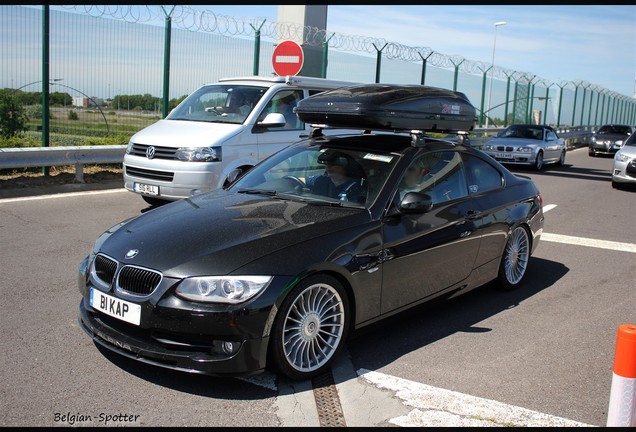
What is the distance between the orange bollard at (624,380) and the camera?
3285 millimetres

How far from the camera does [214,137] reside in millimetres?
9266

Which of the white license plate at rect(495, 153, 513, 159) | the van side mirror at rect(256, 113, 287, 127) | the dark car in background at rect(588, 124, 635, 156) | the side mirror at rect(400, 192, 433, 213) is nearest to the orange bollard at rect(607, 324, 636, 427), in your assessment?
the side mirror at rect(400, 192, 433, 213)

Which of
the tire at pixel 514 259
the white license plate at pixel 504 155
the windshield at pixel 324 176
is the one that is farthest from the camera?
the white license plate at pixel 504 155

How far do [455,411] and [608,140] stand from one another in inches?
Result: 1132

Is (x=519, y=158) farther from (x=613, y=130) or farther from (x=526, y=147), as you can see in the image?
(x=613, y=130)

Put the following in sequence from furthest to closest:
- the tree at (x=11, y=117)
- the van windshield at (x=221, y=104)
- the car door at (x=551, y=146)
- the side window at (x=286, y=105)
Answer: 1. the car door at (x=551, y=146)
2. the tree at (x=11, y=117)
3. the side window at (x=286, y=105)
4. the van windshield at (x=221, y=104)

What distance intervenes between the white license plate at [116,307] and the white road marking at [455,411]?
1.57 m

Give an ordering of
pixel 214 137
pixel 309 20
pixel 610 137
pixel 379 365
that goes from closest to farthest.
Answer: pixel 379 365, pixel 214 137, pixel 309 20, pixel 610 137

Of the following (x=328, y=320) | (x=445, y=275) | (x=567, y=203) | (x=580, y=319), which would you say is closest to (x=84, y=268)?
(x=328, y=320)

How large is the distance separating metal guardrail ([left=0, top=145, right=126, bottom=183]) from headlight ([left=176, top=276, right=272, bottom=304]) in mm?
7682

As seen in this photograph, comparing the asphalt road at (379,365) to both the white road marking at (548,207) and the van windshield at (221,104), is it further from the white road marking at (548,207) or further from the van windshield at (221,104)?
the white road marking at (548,207)

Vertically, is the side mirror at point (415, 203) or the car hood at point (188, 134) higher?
the car hood at point (188, 134)

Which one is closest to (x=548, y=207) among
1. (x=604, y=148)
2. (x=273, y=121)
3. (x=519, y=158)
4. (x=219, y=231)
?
(x=273, y=121)

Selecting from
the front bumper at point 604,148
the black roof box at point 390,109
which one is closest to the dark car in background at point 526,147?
the front bumper at point 604,148
